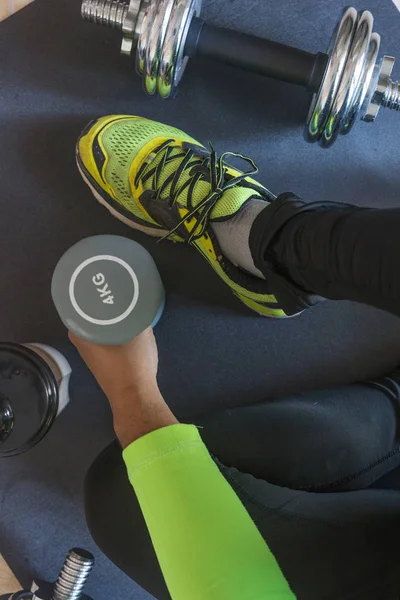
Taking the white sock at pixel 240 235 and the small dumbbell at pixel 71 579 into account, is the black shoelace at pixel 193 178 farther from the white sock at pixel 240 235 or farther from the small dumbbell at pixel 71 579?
the small dumbbell at pixel 71 579

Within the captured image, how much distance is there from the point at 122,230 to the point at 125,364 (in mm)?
240

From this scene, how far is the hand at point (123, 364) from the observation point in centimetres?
71

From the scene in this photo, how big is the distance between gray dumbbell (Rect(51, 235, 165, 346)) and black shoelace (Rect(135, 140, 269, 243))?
0.10 metres

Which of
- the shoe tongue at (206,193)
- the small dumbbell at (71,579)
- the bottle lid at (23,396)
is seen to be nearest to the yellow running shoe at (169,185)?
the shoe tongue at (206,193)

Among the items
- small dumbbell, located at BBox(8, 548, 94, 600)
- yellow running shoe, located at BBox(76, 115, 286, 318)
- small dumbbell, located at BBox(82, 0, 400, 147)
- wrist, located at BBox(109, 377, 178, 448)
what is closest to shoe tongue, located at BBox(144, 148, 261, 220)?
yellow running shoe, located at BBox(76, 115, 286, 318)

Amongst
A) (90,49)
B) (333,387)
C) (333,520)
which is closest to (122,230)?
(90,49)

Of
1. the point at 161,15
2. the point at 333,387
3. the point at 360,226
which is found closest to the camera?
the point at 360,226

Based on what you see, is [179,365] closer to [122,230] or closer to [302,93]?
[122,230]

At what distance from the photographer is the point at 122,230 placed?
0.84m

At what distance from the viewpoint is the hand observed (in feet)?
2.33

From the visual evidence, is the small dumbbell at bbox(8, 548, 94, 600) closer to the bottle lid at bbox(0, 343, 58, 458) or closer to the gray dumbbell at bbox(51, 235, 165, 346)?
the bottle lid at bbox(0, 343, 58, 458)

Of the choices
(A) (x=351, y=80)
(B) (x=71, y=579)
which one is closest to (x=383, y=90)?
(A) (x=351, y=80)

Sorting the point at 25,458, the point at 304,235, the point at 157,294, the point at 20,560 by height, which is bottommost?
the point at 20,560

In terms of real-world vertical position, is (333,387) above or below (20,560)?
above
